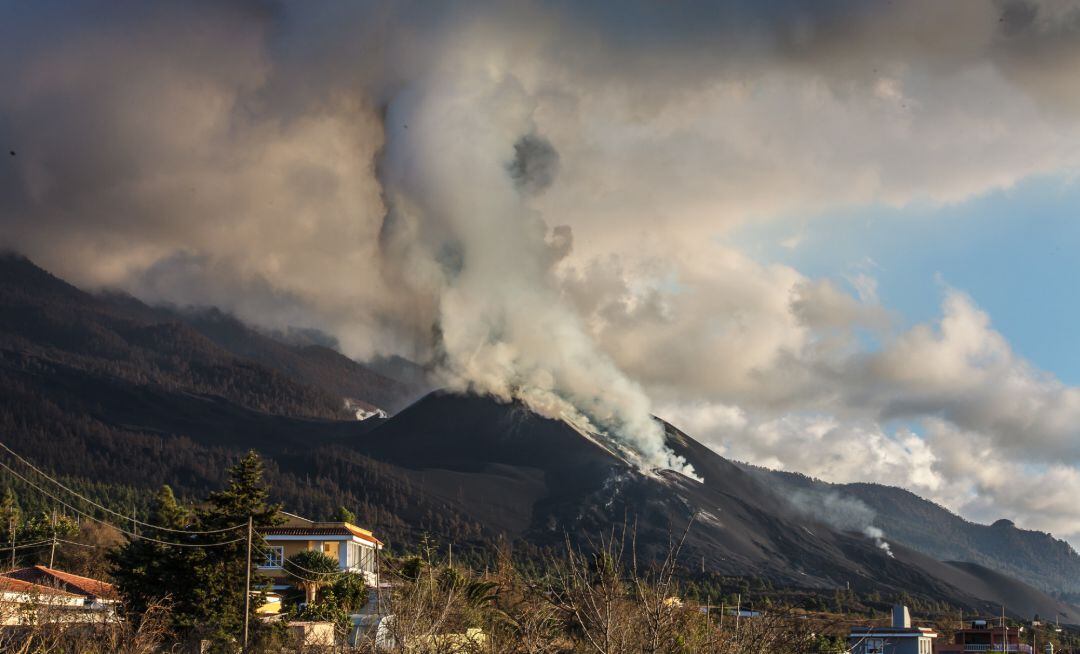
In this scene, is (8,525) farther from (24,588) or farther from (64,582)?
(24,588)

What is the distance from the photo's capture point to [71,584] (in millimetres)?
75250

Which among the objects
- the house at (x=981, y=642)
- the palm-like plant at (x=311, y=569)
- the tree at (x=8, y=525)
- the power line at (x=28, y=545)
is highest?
the tree at (x=8, y=525)

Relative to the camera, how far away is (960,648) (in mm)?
124750

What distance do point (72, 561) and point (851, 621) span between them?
90.8 meters

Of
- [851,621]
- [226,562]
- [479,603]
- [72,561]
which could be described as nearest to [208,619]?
[226,562]

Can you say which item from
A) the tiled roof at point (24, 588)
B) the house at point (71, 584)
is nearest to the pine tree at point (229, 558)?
the tiled roof at point (24, 588)

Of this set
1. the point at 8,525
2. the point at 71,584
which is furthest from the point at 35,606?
the point at 8,525

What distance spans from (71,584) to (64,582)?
2.45ft

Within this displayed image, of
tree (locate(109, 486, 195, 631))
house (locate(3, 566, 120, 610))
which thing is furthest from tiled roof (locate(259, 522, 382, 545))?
tree (locate(109, 486, 195, 631))

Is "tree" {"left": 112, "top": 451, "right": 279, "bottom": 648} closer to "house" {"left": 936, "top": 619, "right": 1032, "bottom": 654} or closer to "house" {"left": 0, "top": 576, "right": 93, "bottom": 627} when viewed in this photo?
"house" {"left": 0, "top": 576, "right": 93, "bottom": 627}

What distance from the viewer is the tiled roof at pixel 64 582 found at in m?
72.8

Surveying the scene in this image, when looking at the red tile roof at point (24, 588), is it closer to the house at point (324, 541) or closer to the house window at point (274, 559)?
the house window at point (274, 559)

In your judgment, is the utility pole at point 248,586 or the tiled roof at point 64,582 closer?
the utility pole at point 248,586

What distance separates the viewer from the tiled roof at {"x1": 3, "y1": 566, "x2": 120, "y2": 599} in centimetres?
7276
